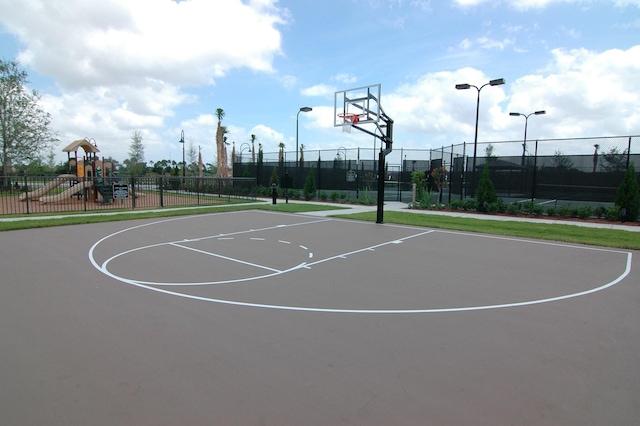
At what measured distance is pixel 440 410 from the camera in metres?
2.90

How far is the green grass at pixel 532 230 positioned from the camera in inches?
415

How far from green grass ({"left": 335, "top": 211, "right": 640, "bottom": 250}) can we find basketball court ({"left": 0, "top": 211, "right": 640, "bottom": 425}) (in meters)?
2.52

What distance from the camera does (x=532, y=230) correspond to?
12352 mm

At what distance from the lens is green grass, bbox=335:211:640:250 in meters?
10.5

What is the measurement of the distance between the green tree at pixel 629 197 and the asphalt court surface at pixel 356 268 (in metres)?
7.08

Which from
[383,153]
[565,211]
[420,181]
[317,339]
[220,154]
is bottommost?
[317,339]

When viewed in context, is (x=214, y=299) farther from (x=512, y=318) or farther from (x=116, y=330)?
(x=512, y=318)

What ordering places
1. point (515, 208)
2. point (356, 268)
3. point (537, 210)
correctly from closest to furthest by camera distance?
point (356, 268)
point (537, 210)
point (515, 208)

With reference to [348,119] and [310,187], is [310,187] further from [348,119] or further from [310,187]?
[348,119]

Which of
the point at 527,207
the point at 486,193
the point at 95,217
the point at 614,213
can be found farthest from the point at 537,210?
the point at 95,217

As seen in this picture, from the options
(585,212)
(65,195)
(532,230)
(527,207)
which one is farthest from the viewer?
(65,195)

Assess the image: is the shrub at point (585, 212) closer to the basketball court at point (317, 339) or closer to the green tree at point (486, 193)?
the green tree at point (486, 193)

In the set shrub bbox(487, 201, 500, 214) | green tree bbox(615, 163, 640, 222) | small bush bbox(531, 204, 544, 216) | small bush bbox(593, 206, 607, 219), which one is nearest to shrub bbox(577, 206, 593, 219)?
small bush bbox(593, 206, 607, 219)

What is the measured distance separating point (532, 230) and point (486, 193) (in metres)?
5.91
